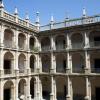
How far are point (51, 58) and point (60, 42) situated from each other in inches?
121

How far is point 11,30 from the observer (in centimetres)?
2422

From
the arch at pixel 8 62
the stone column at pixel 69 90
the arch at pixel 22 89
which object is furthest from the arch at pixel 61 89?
the arch at pixel 8 62

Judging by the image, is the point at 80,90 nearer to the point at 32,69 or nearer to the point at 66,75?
the point at 66,75

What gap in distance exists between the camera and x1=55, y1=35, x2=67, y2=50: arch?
2894 cm

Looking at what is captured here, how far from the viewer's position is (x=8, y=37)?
25.0m

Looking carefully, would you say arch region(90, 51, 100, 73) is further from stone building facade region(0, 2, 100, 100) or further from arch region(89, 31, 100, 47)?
arch region(89, 31, 100, 47)

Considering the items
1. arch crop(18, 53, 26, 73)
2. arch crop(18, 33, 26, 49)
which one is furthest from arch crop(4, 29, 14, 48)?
arch crop(18, 53, 26, 73)

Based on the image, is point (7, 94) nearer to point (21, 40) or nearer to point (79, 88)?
point (21, 40)

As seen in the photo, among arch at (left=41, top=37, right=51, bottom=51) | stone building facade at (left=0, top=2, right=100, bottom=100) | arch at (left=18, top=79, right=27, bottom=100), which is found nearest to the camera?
stone building facade at (left=0, top=2, right=100, bottom=100)

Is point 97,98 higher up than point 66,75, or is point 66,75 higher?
point 66,75

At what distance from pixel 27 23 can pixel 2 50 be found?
6.92 metres

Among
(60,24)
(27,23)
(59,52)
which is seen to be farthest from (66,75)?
(27,23)

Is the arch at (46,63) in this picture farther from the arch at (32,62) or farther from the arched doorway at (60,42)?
the arched doorway at (60,42)

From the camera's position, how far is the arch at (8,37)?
24102 mm
